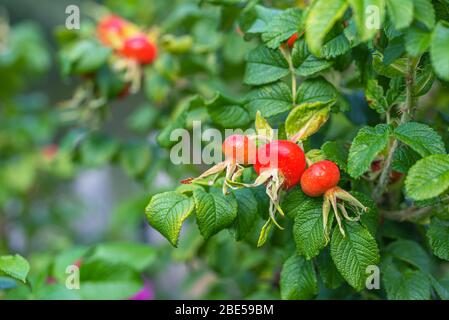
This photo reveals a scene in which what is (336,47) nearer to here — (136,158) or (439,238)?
(439,238)

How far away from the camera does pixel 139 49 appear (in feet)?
4.05

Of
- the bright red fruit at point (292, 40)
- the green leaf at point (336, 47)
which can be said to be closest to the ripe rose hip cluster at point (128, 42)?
the bright red fruit at point (292, 40)

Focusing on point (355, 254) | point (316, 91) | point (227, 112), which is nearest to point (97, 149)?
point (227, 112)

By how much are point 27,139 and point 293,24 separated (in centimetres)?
147

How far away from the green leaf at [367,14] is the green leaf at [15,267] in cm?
53

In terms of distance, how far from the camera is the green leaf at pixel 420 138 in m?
0.65

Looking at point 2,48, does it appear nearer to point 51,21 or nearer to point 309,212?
point 51,21

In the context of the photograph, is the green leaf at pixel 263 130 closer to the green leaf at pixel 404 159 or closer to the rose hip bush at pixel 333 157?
the rose hip bush at pixel 333 157

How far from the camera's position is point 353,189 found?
2.49 ft

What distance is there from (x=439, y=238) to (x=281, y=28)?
0.34m

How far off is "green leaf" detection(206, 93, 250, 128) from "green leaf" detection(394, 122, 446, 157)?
25 cm

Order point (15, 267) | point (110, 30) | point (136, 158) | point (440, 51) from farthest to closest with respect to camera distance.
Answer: point (136, 158), point (110, 30), point (15, 267), point (440, 51)

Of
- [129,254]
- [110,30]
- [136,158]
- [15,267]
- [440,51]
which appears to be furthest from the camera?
[136,158]

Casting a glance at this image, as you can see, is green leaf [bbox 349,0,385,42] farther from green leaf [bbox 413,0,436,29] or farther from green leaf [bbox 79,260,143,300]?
green leaf [bbox 79,260,143,300]
